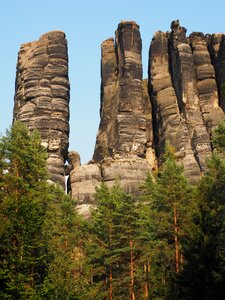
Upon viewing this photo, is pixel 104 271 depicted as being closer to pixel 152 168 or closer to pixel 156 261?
pixel 156 261

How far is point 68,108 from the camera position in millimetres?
77188

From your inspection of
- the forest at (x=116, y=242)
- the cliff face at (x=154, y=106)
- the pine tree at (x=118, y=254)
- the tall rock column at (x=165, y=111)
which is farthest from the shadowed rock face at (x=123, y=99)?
the pine tree at (x=118, y=254)

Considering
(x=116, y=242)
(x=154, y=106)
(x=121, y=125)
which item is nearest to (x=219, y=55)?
(x=154, y=106)

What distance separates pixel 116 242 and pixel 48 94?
45858 millimetres

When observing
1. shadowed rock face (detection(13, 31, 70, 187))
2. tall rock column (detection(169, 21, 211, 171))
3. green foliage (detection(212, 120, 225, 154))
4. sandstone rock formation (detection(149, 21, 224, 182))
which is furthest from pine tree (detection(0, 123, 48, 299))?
tall rock column (detection(169, 21, 211, 171))

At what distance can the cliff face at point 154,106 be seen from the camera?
69.2 metres

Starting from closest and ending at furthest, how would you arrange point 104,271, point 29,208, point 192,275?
1. point 192,275
2. point 29,208
3. point 104,271

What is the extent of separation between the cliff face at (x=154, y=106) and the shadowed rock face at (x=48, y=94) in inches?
194

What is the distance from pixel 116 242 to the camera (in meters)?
33.1

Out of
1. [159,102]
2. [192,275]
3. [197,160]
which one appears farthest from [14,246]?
[159,102]

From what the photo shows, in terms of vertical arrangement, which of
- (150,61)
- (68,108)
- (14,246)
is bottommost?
(14,246)

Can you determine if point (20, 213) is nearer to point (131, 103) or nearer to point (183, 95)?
point (131, 103)

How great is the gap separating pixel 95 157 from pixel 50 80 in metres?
13.6

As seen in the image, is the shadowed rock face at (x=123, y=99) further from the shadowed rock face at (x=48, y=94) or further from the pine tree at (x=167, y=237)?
the pine tree at (x=167, y=237)
